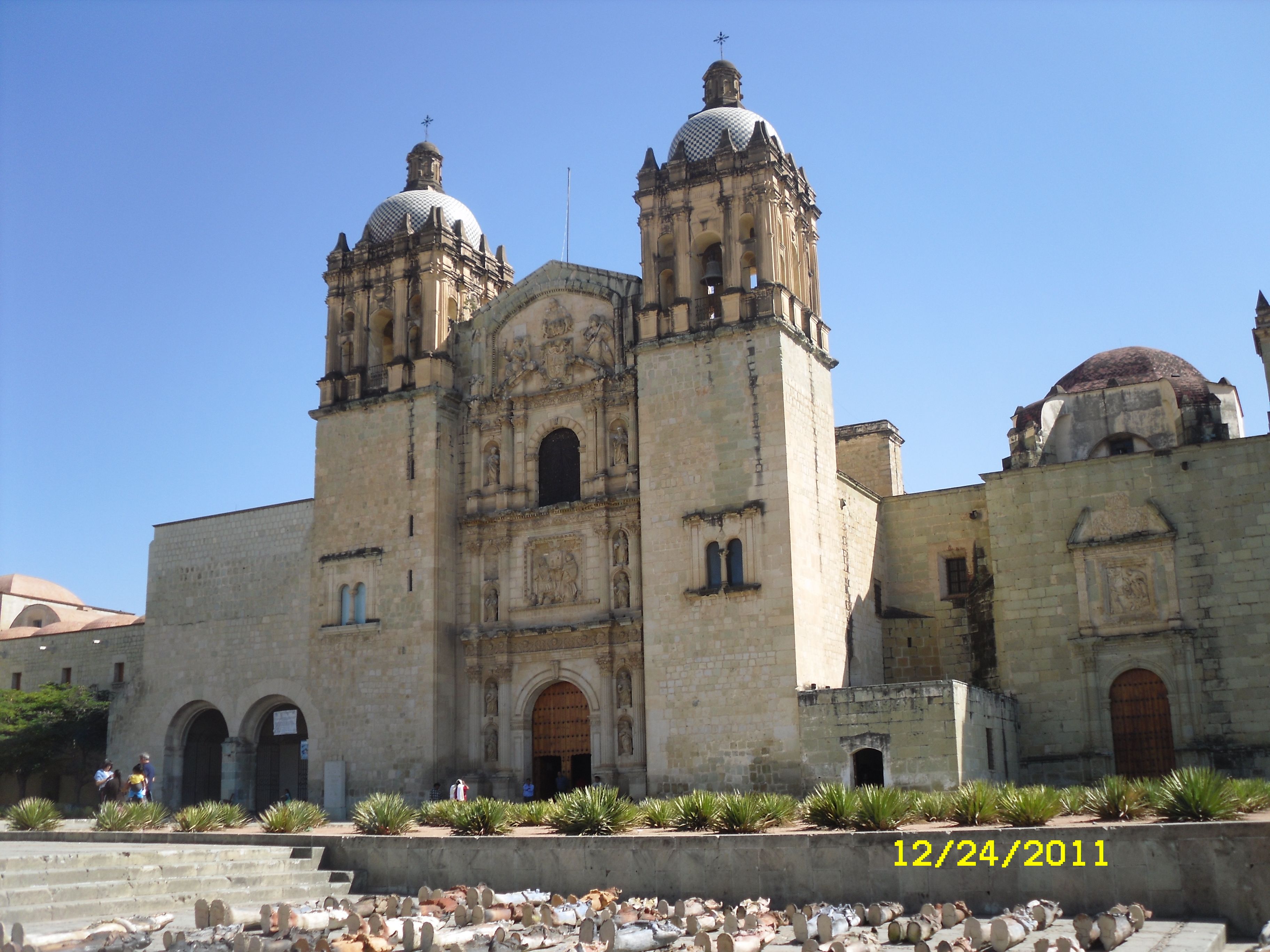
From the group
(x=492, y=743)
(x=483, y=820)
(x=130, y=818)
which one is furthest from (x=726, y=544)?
(x=130, y=818)

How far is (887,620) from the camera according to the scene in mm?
29891

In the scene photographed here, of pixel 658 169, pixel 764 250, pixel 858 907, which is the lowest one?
pixel 858 907

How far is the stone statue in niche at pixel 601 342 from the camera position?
1139 inches

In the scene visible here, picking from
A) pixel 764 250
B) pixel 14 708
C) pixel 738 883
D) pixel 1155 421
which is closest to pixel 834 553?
pixel 764 250

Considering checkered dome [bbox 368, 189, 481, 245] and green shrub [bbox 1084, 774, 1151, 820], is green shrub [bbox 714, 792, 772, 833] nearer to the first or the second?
green shrub [bbox 1084, 774, 1151, 820]

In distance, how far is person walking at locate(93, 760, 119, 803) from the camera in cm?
2572

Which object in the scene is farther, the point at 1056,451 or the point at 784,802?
the point at 1056,451

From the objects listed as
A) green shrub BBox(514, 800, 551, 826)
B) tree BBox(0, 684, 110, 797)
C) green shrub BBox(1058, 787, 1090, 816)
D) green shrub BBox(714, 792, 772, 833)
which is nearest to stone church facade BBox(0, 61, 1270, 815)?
tree BBox(0, 684, 110, 797)

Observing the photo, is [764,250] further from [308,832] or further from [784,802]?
[308,832]

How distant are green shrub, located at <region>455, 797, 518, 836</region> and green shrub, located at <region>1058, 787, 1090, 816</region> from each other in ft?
26.4

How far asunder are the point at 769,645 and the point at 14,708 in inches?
903

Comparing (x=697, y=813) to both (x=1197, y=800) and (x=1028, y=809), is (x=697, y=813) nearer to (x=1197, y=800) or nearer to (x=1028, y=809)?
(x=1028, y=809)

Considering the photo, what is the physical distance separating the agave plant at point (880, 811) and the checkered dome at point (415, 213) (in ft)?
66.4

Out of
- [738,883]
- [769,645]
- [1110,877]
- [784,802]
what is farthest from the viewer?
[769,645]
